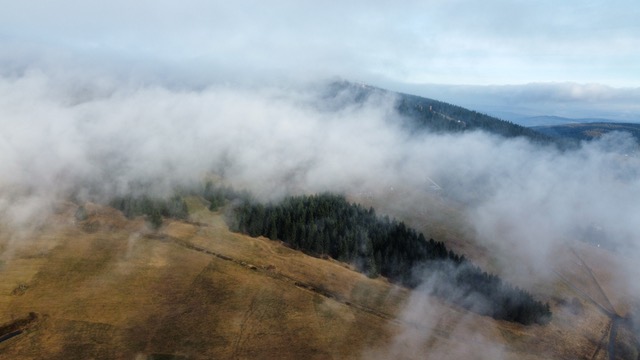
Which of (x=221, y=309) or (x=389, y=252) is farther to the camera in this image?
(x=389, y=252)

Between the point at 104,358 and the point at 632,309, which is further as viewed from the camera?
the point at 632,309

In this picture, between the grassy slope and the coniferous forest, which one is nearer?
the grassy slope

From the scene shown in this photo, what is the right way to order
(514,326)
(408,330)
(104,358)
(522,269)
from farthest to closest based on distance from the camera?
1. (522,269)
2. (514,326)
3. (408,330)
4. (104,358)

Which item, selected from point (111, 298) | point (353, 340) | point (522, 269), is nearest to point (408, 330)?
point (353, 340)

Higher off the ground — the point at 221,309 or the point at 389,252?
the point at 389,252

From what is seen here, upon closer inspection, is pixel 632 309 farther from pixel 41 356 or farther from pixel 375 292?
pixel 41 356

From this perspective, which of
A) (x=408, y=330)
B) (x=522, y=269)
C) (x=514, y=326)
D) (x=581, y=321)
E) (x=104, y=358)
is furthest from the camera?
(x=522, y=269)
